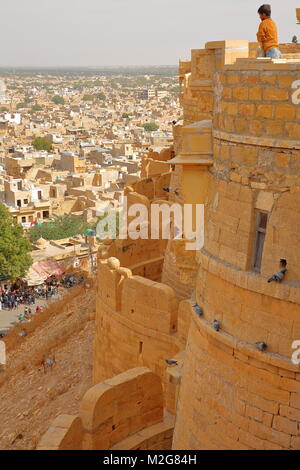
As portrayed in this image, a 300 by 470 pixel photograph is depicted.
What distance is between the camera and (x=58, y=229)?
4150cm

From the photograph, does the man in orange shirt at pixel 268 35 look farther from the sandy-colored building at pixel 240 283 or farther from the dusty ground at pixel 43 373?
the dusty ground at pixel 43 373

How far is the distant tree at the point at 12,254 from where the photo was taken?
3092 cm

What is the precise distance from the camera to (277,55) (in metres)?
5.16

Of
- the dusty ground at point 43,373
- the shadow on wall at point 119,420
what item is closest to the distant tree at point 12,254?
the dusty ground at point 43,373

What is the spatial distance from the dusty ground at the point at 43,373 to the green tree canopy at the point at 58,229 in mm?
21109

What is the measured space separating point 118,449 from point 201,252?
2078 millimetres

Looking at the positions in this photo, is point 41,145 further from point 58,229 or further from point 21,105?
point 21,105

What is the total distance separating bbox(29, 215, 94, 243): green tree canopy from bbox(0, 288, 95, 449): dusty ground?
69.3 ft

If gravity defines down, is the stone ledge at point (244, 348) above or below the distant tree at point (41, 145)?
above

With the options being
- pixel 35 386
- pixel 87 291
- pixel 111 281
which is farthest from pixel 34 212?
pixel 111 281

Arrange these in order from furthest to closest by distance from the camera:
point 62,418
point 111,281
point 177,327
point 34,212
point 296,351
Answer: point 34,212 < point 111,281 < point 177,327 < point 62,418 < point 296,351

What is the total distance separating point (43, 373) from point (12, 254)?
57.7 ft

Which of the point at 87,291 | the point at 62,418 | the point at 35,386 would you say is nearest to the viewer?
the point at 62,418
